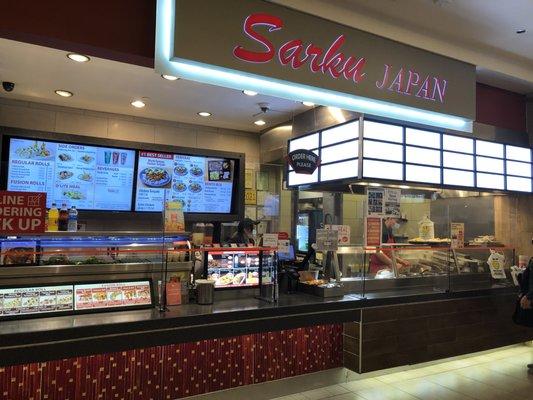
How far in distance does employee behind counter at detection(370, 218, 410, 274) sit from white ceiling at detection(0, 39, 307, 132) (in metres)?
2.04

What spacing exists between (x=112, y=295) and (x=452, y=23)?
4057 mm

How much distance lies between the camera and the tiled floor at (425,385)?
388 cm

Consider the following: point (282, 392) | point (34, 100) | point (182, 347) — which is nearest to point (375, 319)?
point (282, 392)

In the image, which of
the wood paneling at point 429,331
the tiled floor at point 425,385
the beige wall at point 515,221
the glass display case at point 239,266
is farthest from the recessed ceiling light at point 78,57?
the beige wall at point 515,221

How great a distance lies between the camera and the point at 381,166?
4.68 metres

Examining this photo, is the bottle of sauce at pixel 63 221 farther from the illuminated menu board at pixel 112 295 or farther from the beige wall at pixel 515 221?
the beige wall at pixel 515 221

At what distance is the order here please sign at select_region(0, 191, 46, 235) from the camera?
2980 mm

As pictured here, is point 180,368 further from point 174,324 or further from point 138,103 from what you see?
point 138,103

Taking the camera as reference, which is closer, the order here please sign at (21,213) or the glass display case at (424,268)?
the order here please sign at (21,213)

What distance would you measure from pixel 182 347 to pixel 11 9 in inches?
108

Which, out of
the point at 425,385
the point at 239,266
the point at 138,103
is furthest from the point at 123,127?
the point at 425,385

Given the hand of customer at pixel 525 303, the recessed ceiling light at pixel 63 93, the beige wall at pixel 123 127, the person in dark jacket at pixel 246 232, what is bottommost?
the hand of customer at pixel 525 303

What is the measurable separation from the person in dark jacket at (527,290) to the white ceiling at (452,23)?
239 centimetres

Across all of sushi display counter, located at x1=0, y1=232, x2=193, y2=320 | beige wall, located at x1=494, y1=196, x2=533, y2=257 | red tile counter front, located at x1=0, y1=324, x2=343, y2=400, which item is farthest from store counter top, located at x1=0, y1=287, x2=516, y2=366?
beige wall, located at x1=494, y1=196, x2=533, y2=257
